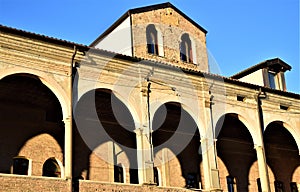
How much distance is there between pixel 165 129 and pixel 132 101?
3805mm

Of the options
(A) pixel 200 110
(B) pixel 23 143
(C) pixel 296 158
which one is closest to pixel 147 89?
(A) pixel 200 110

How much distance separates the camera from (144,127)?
54.7 ft

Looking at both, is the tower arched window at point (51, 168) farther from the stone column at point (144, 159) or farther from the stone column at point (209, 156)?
the stone column at point (209, 156)

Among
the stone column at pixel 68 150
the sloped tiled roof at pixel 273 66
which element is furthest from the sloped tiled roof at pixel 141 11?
the stone column at pixel 68 150

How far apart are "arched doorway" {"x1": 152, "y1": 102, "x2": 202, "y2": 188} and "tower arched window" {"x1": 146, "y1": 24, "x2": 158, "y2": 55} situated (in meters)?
3.05

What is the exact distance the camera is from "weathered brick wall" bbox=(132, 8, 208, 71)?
21172 millimetres

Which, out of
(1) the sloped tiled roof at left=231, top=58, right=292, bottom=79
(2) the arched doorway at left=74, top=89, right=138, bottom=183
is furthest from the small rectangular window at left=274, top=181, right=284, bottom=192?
(2) the arched doorway at left=74, top=89, right=138, bottom=183

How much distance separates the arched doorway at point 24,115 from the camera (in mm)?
16344

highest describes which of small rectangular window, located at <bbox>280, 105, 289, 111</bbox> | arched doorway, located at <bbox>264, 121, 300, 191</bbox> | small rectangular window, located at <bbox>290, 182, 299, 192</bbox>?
small rectangular window, located at <bbox>280, 105, 289, 111</bbox>

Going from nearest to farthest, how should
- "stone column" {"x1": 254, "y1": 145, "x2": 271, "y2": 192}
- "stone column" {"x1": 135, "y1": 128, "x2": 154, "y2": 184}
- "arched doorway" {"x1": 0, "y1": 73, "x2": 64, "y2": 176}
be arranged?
"stone column" {"x1": 135, "y1": 128, "x2": 154, "y2": 184}, "arched doorway" {"x1": 0, "y1": 73, "x2": 64, "y2": 176}, "stone column" {"x1": 254, "y1": 145, "x2": 271, "y2": 192}

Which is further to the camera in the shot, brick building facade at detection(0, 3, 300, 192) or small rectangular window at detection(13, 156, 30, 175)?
small rectangular window at detection(13, 156, 30, 175)

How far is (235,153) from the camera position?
21984 millimetres

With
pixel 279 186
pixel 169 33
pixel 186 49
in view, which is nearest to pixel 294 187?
pixel 279 186

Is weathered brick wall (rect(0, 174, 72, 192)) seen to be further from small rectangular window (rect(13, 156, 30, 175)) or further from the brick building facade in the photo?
small rectangular window (rect(13, 156, 30, 175))
